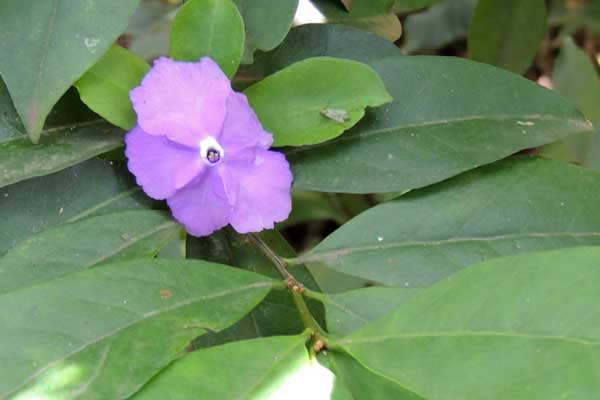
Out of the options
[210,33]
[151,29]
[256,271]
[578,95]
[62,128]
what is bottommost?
[151,29]

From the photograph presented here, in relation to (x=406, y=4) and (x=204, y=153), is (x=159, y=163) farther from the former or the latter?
(x=406, y=4)

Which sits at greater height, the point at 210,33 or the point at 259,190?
the point at 210,33

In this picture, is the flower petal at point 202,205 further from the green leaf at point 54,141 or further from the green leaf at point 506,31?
the green leaf at point 506,31

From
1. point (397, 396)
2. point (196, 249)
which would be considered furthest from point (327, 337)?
point (196, 249)

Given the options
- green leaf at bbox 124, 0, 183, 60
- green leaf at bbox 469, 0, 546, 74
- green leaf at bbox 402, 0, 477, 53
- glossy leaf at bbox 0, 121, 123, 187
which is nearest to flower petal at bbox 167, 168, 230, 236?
glossy leaf at bbox 0, 121, 123, 187

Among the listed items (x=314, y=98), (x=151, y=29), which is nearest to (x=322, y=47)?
(x=314, y=98)

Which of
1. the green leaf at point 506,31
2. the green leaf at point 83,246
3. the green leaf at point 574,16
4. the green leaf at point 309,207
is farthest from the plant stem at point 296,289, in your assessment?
the green leaf at point 574,16
